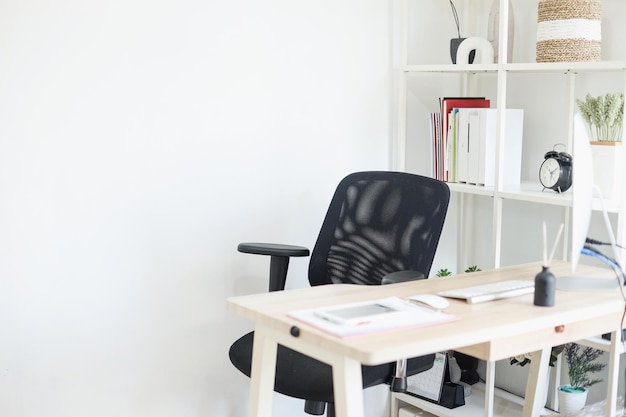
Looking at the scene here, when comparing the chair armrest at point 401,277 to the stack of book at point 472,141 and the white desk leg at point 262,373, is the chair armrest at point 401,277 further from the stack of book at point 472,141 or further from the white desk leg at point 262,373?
the stack of book at point 472,141

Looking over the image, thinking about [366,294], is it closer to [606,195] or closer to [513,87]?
[606,195]

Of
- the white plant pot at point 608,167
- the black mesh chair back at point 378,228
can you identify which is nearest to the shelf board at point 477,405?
the black mesh chair back at point 378,228

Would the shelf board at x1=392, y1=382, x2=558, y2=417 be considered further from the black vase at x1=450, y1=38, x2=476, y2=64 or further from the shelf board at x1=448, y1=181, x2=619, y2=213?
the black vase at x1=450, y1=38, x2=476, y2=64

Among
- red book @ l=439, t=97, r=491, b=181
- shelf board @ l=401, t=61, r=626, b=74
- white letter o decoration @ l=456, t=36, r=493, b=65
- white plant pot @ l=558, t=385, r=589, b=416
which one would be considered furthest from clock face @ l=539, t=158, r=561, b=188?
white plant pot @ l=558, t=385, r=589, b=416

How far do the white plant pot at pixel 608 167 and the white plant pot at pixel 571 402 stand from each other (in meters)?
0.76

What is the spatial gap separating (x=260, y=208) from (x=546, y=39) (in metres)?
1.19

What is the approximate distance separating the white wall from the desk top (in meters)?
0.86

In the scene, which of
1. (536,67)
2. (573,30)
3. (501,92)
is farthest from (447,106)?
(573,30)

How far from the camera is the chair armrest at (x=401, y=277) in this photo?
2.30m

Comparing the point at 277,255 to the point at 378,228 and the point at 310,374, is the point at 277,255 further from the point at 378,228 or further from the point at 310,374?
the point at 310,374

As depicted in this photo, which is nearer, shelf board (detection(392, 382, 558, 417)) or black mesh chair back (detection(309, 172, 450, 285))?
black mesh chair back (detection(309, 172, 450, 285))

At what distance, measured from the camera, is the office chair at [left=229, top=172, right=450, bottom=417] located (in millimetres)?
2340

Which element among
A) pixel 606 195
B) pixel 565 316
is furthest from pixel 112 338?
pixel 606 195

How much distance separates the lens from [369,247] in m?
2.72
